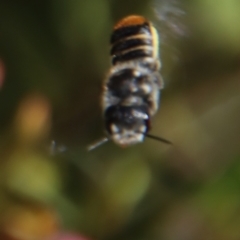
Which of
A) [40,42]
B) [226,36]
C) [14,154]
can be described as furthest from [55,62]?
[226,36]

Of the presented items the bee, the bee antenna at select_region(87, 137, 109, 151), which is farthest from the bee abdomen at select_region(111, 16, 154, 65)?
the bee antenna at select_region(87, 137, 109, 151)

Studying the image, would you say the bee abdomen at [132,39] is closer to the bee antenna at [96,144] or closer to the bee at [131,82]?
the bee at [131,82]

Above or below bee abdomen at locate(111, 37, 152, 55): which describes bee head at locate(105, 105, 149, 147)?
below

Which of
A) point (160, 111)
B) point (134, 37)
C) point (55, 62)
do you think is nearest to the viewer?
point (134, 37)

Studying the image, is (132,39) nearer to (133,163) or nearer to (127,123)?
(127,123)

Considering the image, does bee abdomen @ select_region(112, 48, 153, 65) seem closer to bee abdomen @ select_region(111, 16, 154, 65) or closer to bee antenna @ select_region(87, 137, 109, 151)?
bee abdomen @ select_region(111, 16, 154, 65)

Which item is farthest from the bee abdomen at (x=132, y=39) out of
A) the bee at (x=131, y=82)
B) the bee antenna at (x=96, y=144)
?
the bee antenna at (x=96, y=144)

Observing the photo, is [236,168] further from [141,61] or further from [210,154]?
[141,61]
